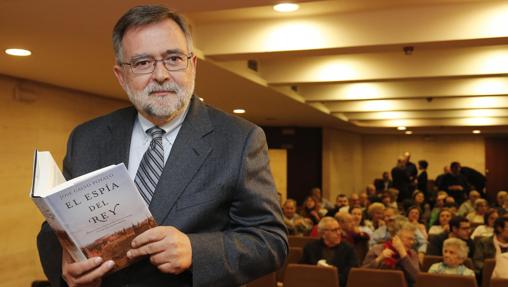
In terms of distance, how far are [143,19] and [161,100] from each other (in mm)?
182

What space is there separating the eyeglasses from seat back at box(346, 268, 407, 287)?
146 inches

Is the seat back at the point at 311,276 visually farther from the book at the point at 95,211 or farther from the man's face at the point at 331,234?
the book at the point at 95,211

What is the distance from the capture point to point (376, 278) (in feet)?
14.8

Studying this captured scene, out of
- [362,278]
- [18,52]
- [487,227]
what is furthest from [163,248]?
[487,227]

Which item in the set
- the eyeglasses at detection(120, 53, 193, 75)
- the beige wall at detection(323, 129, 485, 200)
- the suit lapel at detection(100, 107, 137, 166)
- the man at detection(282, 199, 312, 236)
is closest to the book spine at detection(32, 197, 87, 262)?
the suit lapel at detection(100, 107, 137, 166)

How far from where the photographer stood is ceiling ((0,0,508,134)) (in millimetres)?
3824

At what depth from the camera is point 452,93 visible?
8617mm

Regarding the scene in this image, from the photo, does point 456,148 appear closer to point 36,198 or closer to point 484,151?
point 484,151

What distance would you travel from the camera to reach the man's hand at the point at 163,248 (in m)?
1.03

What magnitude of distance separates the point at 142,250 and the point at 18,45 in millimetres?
4088

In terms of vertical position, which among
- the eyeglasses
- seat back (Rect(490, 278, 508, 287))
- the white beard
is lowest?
seat back (Rect(490, 278, 508, 287))

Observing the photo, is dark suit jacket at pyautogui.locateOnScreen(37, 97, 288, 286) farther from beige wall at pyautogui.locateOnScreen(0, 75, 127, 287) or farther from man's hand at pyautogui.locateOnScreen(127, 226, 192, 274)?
beige wall at pyautogui.locateOnScreen(0, 75, 127, 287)

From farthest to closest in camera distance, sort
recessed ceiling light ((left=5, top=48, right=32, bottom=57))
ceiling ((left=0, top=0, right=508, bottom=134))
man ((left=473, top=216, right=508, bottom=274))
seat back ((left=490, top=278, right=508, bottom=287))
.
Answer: man ((left=473, top=216, right=508, bottom=274)), recessed ceiling light ((left=5, top=48, right=32, bottom=57)), seat back ((left=490, top=278, right=508, bottom=287)), ceiling ((left=0, top=0, right=508, bottom=134))

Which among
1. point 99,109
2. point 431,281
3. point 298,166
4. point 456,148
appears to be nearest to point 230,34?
point 431,281
